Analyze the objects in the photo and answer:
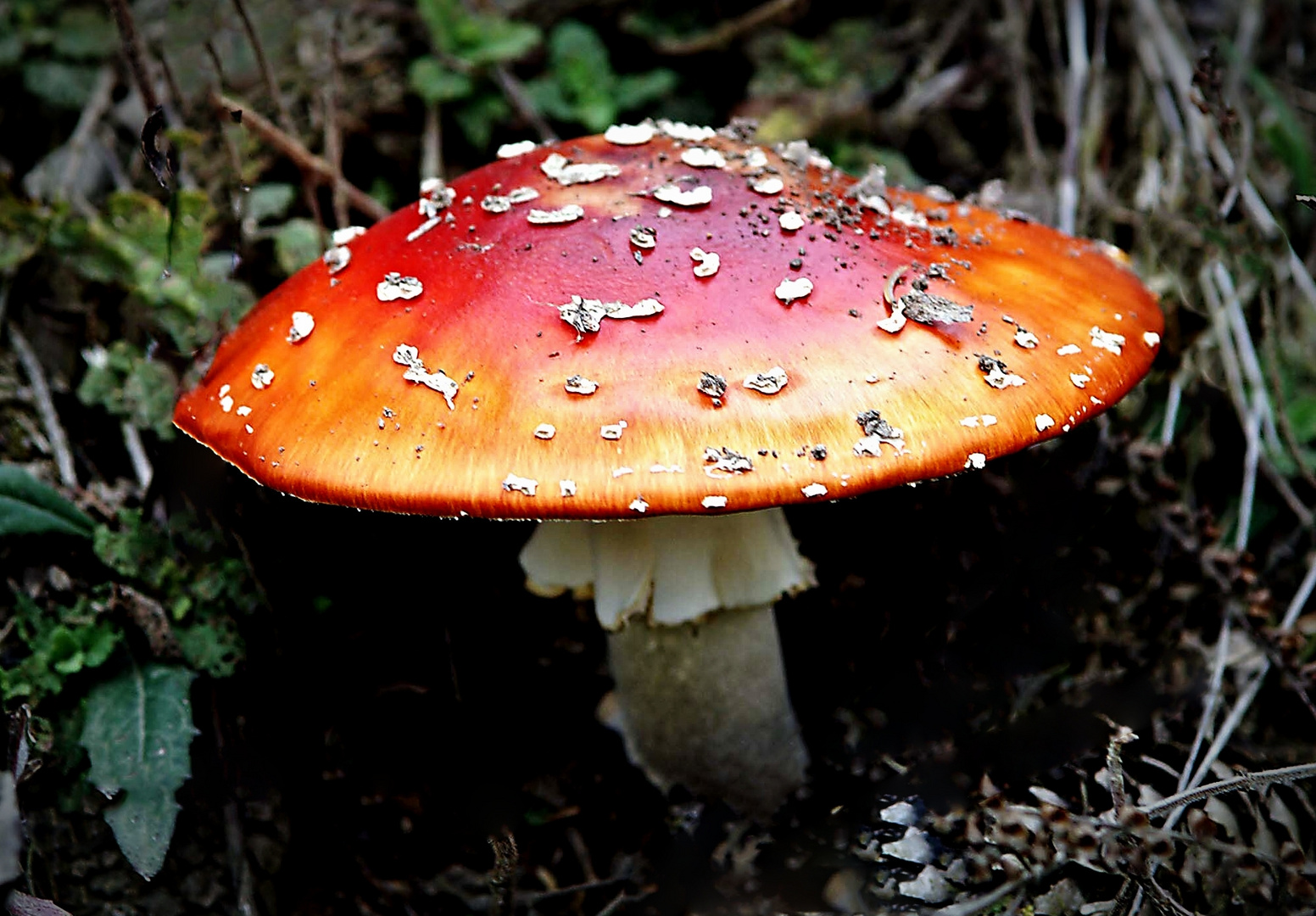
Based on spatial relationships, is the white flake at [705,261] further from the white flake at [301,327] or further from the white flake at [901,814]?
the white flake at [901,814]

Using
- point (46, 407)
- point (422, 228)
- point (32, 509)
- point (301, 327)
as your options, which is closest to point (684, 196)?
point (422, 228)

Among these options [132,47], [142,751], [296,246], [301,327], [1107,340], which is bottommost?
[142,751]

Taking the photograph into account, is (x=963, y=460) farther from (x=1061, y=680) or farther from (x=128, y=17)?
(x=128, y=17)

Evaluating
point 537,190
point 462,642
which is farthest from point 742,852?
point 537,190

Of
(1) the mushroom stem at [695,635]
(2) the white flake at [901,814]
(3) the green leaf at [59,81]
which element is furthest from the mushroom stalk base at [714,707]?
(3) the green leaf at [59,81]

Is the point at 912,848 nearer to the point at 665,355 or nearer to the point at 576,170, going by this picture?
the point at 665,355

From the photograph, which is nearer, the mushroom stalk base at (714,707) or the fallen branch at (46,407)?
the mushroom stalk base at (714,707)
